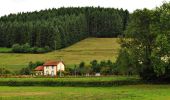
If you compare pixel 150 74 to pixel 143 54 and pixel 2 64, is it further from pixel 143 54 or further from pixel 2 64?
pixel 2 64

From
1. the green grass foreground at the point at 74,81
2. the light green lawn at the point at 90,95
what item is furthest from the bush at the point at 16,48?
the light green lawn at the point at 90,95

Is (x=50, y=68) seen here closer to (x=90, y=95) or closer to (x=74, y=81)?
(x=74, y=81)

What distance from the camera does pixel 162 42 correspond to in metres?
80.0

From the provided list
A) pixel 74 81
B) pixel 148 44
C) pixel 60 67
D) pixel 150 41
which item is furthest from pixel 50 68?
pixel 150 41

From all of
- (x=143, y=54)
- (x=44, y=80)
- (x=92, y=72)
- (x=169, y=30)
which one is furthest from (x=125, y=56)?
(x=92, y=72)

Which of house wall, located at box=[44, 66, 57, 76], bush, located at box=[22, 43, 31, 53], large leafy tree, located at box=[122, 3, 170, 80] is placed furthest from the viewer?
bush, located at box=[22, 43, 31, 53]

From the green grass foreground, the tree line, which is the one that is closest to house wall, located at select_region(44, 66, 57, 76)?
the green grass foreground

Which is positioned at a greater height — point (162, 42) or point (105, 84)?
point (162, 42)

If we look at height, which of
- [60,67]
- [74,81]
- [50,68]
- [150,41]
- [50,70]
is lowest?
[74,81]

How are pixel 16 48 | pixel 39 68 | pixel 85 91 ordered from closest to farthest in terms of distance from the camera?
1. pixel 85 91
2. pixel 39 68
3. pixel 16 48

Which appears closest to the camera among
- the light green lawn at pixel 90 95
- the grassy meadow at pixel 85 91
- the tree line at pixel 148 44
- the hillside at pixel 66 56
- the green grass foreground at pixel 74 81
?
the light green lawn at pixel 90 95

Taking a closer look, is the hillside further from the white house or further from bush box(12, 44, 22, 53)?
the white house

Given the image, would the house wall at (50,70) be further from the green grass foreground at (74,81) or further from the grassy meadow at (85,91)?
the green grass foreground at (74,81)

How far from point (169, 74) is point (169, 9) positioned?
1096 cm
